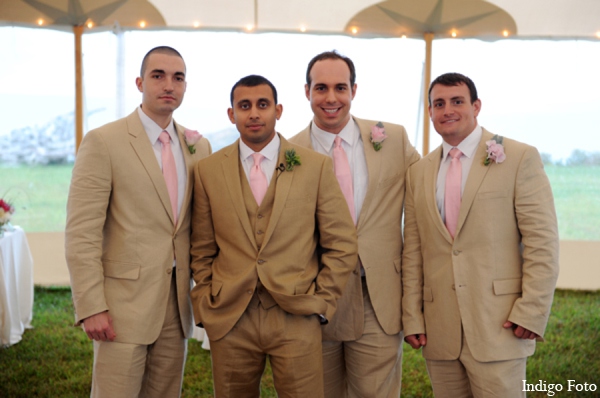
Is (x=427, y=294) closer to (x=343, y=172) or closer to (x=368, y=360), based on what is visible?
(x=368, y=360)

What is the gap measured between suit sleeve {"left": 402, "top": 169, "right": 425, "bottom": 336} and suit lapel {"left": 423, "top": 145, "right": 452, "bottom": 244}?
4.4 inches

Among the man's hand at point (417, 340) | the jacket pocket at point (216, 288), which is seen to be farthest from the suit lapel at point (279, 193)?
the man's hand at point (417, 340)

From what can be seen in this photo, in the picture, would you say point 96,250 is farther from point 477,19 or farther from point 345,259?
point 477,19

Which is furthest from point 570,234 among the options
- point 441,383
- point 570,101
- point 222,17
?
point 441,383

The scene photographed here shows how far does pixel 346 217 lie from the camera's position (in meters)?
2.85

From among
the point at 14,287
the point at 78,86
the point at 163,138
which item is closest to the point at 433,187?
the point at 163,138

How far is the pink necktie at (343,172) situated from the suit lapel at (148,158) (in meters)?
0.88

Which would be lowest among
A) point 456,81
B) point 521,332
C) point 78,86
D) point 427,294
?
point 521,332

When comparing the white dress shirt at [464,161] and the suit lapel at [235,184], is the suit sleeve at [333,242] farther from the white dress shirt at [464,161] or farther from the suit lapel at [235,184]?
the white dress shirt at [464,161]

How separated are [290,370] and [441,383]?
0.81 m

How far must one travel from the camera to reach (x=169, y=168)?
295 cm

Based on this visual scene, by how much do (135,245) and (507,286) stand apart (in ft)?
5.71

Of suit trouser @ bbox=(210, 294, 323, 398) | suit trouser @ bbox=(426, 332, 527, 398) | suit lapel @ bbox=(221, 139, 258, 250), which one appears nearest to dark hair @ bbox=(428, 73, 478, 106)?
suit lapel @ bbox=(221, 139, 258, 250)

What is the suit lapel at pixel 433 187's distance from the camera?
114 inches
